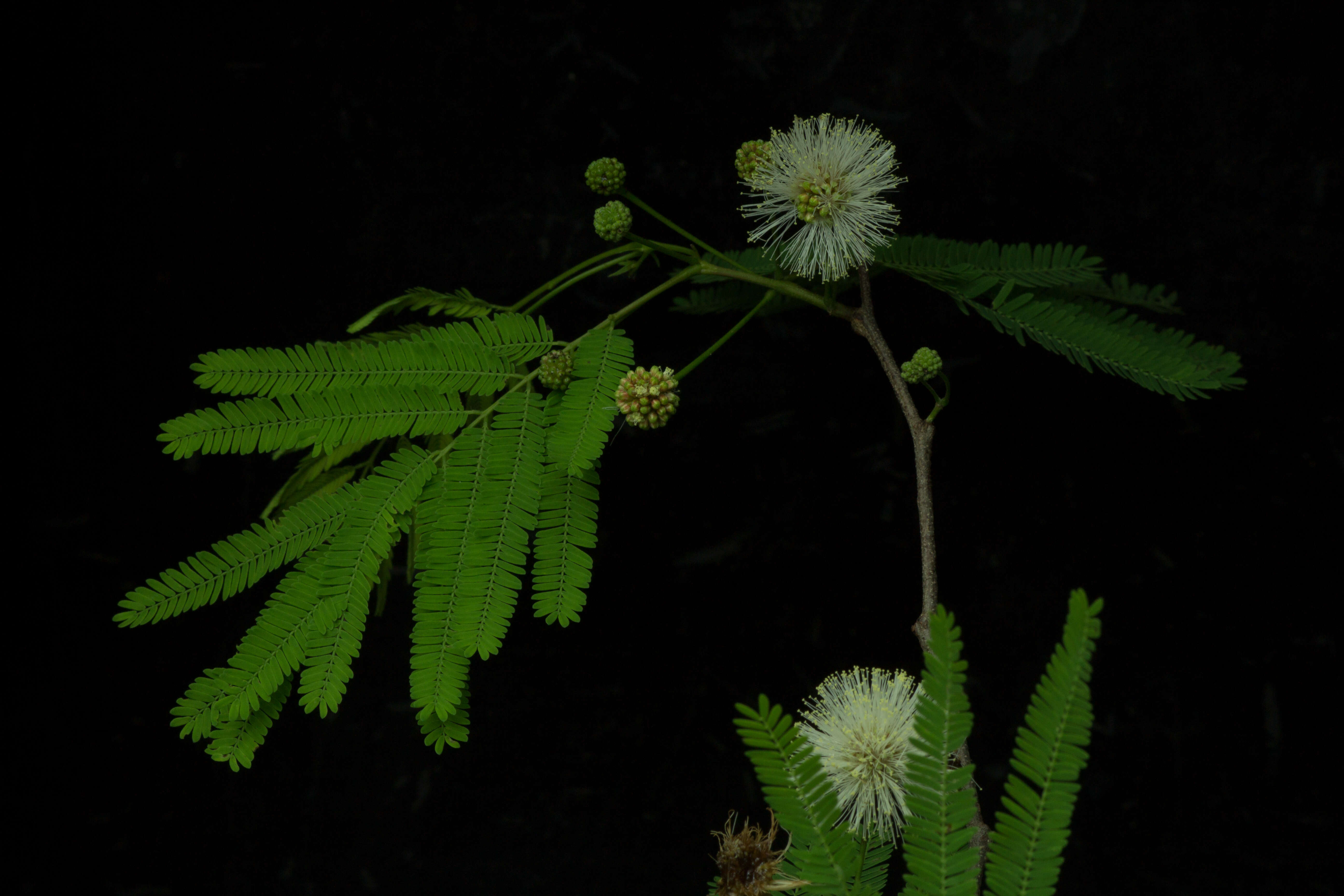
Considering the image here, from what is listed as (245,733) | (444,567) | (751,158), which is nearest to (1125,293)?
(751,158)

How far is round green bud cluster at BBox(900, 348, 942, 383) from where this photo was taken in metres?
0.88

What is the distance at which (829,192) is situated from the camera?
2.86 feet

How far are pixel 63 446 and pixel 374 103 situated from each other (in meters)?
0.69

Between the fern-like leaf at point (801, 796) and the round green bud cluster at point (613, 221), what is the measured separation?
54 centimetres

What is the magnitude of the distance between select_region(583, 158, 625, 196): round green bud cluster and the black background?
36 cm

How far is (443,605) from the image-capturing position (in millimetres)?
836

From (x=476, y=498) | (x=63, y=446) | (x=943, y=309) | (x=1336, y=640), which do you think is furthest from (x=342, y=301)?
(x=1336, y=640)

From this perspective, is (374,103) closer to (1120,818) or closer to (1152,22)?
(1152,22)

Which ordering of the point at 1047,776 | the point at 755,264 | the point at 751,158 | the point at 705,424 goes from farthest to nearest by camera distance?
1. the point at 705,424
2. the point at 755,264
3. the point at 751,158
4. the point at 1047,776

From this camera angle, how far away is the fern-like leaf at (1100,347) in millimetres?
891

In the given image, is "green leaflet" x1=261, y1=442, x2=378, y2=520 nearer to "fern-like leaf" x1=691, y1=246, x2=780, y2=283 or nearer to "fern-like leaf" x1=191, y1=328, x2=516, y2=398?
"fern-like leaf" x1=191, y1=328, x2=516, y2=398

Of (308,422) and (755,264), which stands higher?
(755,264)

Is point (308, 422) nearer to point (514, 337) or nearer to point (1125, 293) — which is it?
point (514, 337)

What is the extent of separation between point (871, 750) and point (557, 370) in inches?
17.9
